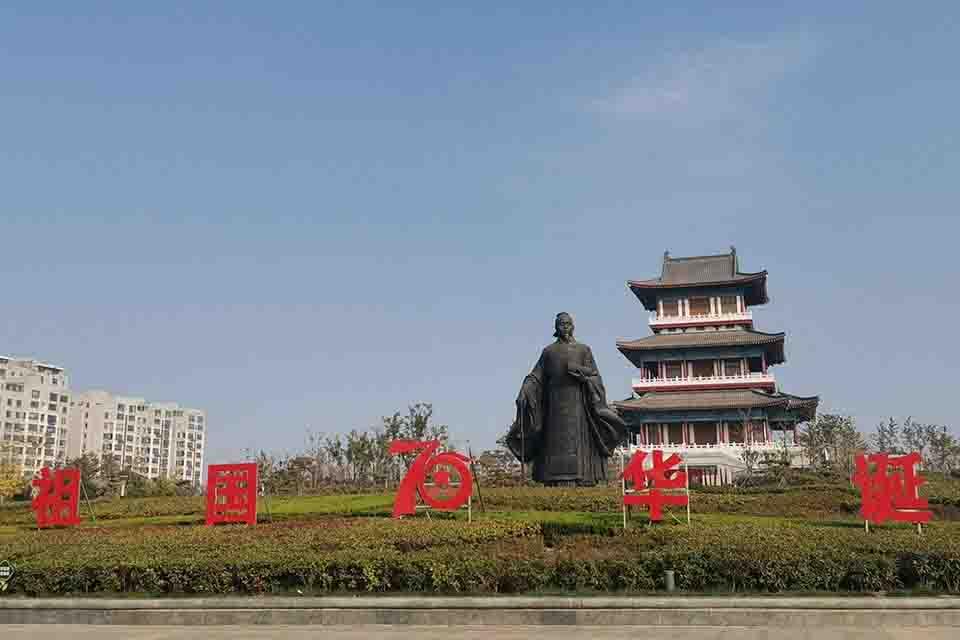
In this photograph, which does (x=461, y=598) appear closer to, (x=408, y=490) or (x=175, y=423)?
(x=408, y=490)

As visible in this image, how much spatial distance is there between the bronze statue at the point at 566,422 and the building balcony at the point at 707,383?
81.3 ft

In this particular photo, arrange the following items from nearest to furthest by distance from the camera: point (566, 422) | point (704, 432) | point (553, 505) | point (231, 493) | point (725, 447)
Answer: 1. point (231, 493)
2. point (553, 505)
3. point (566, 422)
4. point (725, 447)
5. point (704, 432)

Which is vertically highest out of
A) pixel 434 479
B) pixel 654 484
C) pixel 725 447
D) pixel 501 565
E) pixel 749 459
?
pixel 725 447

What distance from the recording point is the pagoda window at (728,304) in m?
44.6

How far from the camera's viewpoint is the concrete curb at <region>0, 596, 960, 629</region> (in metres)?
8.84

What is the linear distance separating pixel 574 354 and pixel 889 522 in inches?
288

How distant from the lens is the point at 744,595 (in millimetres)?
9523

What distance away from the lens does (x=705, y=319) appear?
145 feet

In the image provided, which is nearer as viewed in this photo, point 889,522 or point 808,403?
point 889,522

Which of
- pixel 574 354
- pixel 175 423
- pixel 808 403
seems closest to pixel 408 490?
pixel 574 354

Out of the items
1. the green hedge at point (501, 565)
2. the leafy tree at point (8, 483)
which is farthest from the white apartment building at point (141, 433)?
the green hedge at point (501, 565)

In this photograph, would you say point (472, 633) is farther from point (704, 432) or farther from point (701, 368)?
point (701, 368)

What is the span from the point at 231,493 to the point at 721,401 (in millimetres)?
30388

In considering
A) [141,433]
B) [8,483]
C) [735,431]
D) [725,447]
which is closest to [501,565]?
[725,447]
